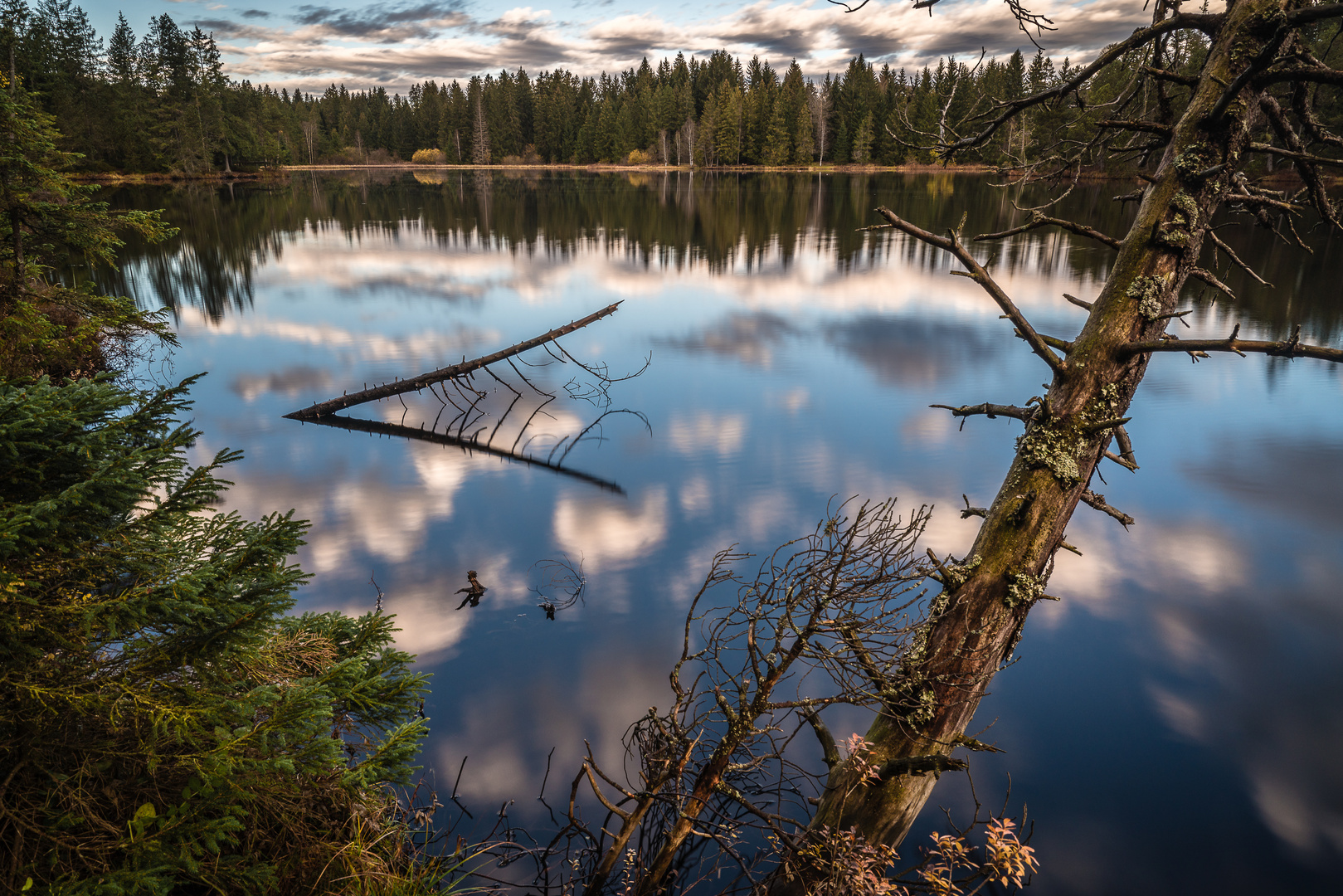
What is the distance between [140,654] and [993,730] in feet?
Answer: 22.5

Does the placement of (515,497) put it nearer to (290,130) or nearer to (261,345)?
(261,345)

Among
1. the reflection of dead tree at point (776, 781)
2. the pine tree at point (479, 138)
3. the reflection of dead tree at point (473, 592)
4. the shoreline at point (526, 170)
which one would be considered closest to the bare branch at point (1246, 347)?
the reflection of dead tree at point (776, 781)

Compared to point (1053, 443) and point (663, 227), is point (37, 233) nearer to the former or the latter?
point (1053, 443)

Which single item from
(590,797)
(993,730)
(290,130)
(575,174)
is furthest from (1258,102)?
(290,130)

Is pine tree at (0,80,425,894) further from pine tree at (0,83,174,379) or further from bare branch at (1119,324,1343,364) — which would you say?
pine tree at (0,83,174,379)

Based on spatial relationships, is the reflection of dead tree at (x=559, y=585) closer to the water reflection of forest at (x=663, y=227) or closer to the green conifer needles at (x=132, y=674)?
the green conifer needles at (x=132, y=674)

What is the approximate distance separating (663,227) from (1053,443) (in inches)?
1541

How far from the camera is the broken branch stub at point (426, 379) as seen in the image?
1362 cm

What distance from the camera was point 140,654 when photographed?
2891 millimetres

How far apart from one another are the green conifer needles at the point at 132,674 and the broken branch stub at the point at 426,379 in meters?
10.4

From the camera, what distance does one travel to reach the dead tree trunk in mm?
4246

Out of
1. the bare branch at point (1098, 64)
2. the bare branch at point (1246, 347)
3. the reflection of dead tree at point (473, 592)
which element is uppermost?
the bare branch at point (1098, 64)

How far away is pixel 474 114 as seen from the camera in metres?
123

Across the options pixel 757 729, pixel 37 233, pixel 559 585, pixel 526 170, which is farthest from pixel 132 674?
pixel 526 170
